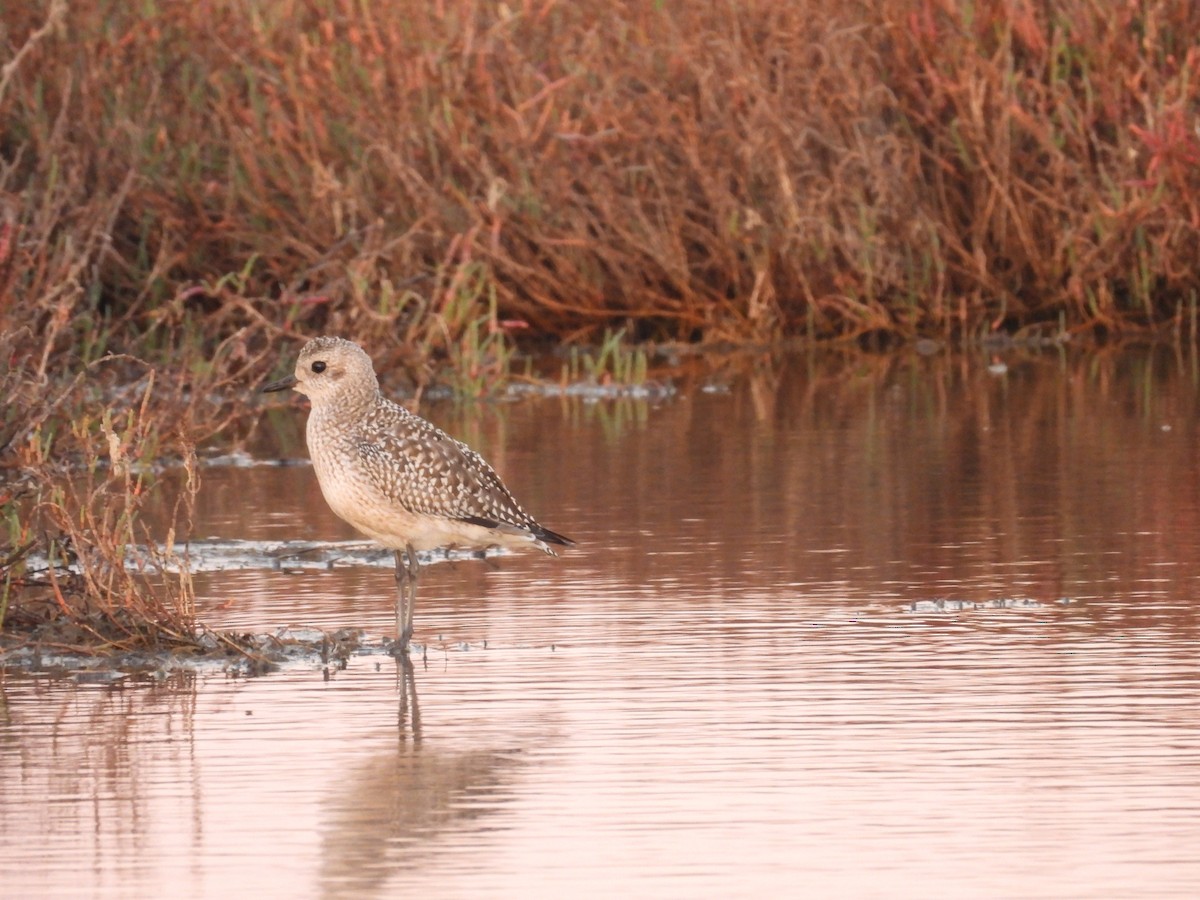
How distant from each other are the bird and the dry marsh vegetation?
7.36 meters

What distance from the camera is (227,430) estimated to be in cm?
1409

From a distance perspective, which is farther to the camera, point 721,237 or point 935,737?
point 721,237

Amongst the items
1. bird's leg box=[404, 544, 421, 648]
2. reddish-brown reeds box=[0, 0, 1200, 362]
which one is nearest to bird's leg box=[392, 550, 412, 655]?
bird's leg box=[404, 544, 421, 648]

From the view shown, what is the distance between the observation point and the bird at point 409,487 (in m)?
8.61

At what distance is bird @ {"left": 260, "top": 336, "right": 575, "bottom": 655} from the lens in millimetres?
8609

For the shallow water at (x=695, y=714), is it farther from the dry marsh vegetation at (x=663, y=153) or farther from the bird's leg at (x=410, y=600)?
the dry marsh vegetation at (x=663, y=153)

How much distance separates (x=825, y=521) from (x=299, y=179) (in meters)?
7.48

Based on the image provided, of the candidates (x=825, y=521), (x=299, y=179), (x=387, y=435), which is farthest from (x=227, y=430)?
(x=387, y=435)

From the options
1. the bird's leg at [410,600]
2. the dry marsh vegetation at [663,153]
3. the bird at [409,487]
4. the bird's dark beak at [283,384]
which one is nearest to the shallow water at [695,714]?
the bird's leg at [410,600]

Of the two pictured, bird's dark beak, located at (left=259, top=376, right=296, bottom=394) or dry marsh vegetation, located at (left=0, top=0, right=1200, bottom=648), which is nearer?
bird's dark beak, located at (left=259, top=376, right=296, bottom=394)

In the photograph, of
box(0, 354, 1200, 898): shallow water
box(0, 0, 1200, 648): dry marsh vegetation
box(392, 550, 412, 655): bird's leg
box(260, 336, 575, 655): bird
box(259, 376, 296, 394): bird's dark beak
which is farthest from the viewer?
box(0, 0, 1200, 648): dry marsh vegetation

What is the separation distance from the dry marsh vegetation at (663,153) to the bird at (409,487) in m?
7.36

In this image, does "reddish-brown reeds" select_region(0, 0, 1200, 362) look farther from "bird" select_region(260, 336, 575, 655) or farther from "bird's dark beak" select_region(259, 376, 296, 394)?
"bird" select_region(260, 336, 575, 655)

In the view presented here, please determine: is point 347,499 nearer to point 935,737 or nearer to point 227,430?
point 935,737
